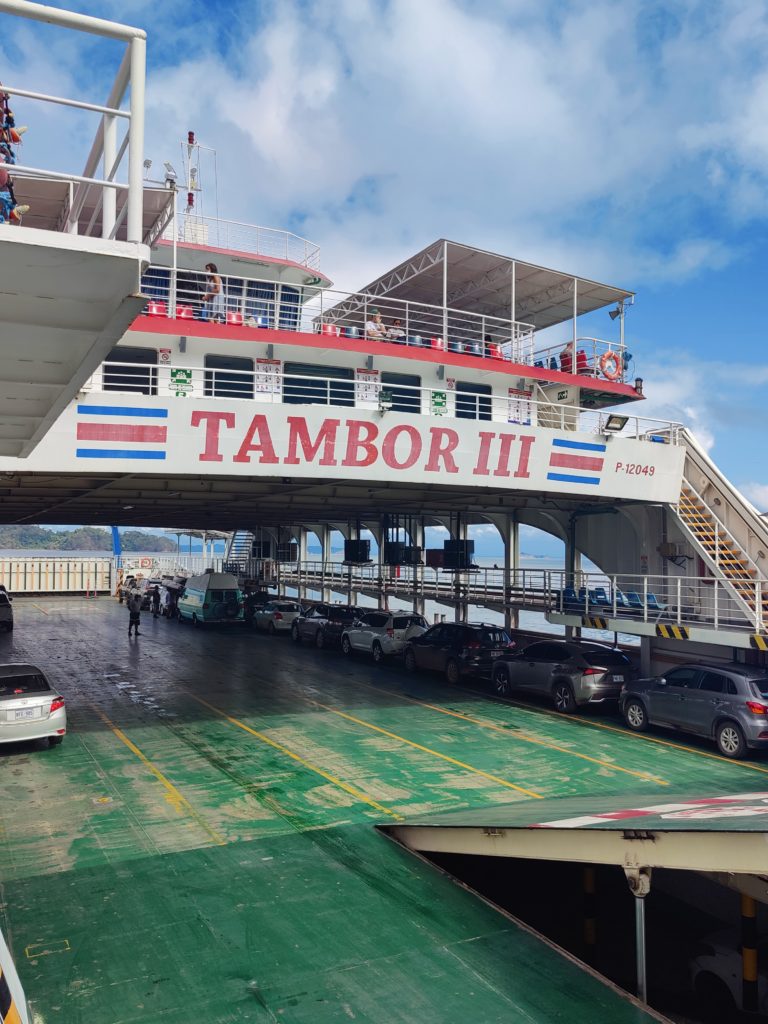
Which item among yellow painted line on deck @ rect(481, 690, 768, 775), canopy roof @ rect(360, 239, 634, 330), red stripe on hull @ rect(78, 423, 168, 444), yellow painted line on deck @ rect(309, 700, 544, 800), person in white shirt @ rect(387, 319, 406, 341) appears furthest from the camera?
canopy roof @ rect(360, 239, 634, 330)

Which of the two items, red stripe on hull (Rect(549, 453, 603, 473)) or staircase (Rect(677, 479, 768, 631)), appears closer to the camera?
red stripe on hull (Rect(549, 453, 603, 473))

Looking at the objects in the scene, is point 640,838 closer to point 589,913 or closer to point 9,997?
point 589,913

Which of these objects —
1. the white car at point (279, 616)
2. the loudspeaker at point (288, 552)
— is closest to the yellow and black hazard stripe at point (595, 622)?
the white car at point (279, 616)

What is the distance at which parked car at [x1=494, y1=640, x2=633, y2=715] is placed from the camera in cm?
1819

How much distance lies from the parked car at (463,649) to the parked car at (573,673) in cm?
210

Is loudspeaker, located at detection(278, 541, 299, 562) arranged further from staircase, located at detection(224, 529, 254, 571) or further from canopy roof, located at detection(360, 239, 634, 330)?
canopy roof, located at detection(360, 239, 634, 330)

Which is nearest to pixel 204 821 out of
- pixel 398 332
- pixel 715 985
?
pixel 715 985

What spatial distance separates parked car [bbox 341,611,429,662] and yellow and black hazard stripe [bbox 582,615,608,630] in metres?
6.61

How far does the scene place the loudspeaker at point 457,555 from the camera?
26.3 metres

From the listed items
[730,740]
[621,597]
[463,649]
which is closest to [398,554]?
[463,649]

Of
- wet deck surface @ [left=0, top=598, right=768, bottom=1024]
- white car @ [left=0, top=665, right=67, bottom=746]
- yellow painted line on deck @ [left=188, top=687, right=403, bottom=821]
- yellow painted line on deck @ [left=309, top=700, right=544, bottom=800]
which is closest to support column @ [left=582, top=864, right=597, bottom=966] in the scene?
wet deck surface @ [left=0, top=598, right=768, bottom=1024]

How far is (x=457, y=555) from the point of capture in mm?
26359

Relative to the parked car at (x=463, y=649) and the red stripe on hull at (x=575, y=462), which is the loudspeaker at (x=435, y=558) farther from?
the red stripe on hull at (x=575, y=462)

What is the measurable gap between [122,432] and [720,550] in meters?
14.8
